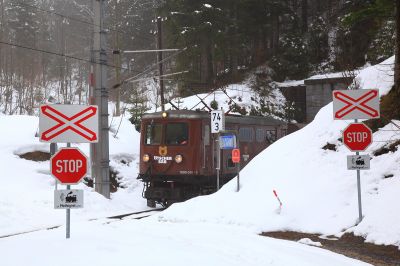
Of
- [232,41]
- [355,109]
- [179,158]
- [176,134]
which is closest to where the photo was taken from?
[355,109]

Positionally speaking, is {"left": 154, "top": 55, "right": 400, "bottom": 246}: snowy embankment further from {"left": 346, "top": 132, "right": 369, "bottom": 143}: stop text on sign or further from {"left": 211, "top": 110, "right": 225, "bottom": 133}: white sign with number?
{"left": 211, "top": 110, "right": 225, "bottom": 133}: white sign with number

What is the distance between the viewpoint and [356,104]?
34.4 ft

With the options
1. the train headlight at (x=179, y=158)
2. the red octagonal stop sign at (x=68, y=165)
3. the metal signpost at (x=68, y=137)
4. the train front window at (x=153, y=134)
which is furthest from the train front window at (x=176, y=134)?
the red octagonal stop sign at (x=68, y=165)

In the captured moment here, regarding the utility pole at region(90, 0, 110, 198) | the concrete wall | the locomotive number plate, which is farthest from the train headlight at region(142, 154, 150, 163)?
the concrete wall

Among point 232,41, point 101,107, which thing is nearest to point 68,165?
point 101,107

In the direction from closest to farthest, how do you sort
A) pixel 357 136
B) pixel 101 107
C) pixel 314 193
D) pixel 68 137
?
pixel 68 137 → pixel 357 136 → pixel 314 193 → pixel 101 107

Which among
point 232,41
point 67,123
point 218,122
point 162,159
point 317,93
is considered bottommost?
point 162,159

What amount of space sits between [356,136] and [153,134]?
8790mm

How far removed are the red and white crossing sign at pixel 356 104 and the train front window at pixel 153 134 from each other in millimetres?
8133

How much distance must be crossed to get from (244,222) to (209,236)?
242 centimetres

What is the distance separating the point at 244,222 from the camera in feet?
37.7

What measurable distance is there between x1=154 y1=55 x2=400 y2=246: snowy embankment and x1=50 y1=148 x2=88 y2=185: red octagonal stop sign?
491cm

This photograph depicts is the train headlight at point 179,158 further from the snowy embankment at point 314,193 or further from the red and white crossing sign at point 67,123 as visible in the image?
the red and white crossing sign at point 67,123

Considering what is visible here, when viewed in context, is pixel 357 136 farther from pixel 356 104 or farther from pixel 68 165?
pixel 68 165
